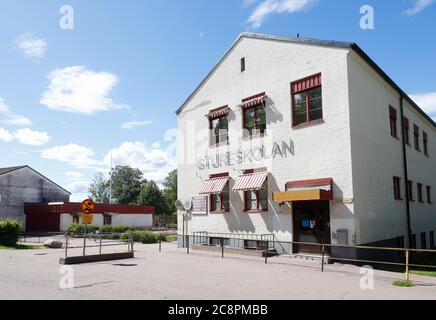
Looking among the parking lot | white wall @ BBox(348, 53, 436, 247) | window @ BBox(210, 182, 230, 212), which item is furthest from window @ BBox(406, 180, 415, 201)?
window @ BBox(210, 182, 230, 212)

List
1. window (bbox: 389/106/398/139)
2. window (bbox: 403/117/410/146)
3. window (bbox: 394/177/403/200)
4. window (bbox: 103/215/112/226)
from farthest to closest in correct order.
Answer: window (bbox: 103/215/112/226), window (bbox: 403/117/410/146), window (bbox: 389/106/398/139), window (bbox: 394/177/403/200)

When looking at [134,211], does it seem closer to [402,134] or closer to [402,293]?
[402,134]

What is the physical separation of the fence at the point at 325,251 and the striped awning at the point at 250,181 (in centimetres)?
242

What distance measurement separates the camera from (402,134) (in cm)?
2144

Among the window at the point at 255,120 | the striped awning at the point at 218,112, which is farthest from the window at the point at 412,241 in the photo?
the striped awning at the point at 218,112

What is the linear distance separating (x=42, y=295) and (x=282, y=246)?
36.2 ft

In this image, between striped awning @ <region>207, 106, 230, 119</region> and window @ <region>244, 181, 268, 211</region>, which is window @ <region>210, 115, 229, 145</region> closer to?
striped awning @ <region>207, 106, 230, 119</region>

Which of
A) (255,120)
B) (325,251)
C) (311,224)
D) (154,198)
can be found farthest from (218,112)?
(154,198)

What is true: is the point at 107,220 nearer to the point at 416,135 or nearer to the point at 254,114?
the point at 254,114

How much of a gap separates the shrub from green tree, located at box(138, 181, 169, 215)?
5491 centimetres

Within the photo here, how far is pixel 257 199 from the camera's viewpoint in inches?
741

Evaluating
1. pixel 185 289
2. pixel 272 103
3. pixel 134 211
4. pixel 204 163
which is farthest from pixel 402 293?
pixel 134 211

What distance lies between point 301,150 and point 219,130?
19.8 ft

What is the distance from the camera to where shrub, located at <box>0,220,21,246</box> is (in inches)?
1065
